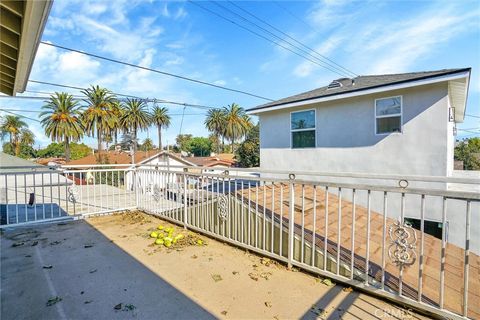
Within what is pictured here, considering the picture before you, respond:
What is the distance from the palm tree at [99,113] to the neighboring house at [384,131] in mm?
22030

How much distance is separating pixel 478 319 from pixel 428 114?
5011 millimetres

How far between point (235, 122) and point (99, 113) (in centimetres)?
1791

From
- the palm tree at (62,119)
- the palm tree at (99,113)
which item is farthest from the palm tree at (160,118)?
the palm tree at (62,119)

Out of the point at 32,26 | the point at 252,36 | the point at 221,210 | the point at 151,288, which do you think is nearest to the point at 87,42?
the point at 252,36

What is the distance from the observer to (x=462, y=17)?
20.1ft

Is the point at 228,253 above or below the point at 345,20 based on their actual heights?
below

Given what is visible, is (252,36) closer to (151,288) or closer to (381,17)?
(381,17)

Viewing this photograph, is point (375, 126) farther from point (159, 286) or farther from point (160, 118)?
point (160, 118)

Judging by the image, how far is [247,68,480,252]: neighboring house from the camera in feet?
17.7

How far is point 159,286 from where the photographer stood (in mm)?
2258

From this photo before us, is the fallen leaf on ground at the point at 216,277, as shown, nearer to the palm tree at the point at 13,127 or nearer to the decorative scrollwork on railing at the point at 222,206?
the decorative scrollwork on railing at the point at 222,206

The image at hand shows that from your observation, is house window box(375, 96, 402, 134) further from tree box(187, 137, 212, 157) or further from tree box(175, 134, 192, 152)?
tree box(175, 134, 192, 152)

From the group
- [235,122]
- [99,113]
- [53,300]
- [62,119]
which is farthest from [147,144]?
[53,300]

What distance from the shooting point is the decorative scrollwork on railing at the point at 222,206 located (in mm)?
3346
